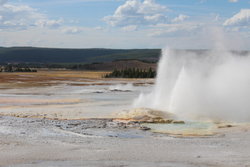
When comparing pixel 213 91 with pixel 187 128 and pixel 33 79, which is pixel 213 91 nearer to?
Result: pixel 187 128

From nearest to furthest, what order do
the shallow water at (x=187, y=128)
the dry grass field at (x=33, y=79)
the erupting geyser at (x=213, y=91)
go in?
the shallow water at (x=187, y=128) < the erupting geyser at (x=213, y=91) < the dry grass field at (x=33, y=79)

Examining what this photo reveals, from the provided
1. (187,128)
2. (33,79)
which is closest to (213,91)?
(187,128)

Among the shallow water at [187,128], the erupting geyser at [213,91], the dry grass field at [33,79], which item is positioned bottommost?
the dry grass field at [33,79]

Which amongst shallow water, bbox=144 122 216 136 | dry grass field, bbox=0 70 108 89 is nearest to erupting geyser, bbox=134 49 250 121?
shallow water, bbox=144 122 216 136

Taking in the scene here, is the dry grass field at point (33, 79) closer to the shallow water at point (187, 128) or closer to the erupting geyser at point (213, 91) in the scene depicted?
the erupting geyser at point (213, 91)

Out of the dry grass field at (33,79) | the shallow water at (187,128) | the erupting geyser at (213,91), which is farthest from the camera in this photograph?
the dry grass field at (33,79)

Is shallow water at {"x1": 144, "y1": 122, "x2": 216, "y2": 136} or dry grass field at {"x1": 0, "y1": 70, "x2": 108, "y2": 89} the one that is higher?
shallow water at {"x1": 144, "y1": 122, "x2": 216, "y2": 136}

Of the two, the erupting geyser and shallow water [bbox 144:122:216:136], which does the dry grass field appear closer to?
the erupting geyser

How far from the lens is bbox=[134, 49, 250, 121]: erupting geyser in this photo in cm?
2582

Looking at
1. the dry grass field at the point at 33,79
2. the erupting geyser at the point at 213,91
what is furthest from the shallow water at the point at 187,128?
the dry grass field at the point at 33,79

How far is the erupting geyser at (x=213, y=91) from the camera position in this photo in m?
25.8

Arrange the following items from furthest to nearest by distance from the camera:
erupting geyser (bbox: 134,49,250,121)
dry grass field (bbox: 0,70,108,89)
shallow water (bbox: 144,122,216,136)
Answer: dry grass field (bbox: 0,70,108,89)
erupting geyser (bbox: 134,49,250,121)
shallow water (bbox: 144,122,216,136)

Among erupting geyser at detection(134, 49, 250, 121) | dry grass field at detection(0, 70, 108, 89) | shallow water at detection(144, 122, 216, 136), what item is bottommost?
dry grass field at detection(0, 70, 108, 89)

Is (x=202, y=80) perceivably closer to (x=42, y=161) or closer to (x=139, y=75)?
(x=42, y=161)
